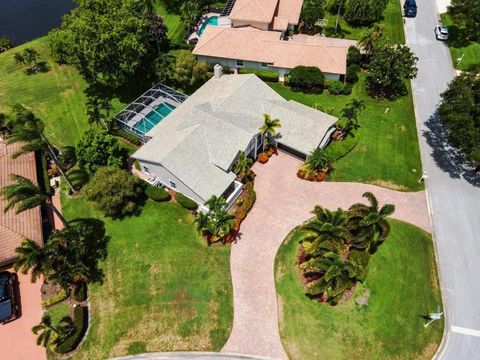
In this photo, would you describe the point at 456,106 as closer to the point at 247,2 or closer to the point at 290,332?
the point at 290,332

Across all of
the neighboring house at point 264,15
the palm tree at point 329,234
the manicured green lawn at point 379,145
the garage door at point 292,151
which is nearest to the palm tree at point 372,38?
the manicured green lawn at point 379,145

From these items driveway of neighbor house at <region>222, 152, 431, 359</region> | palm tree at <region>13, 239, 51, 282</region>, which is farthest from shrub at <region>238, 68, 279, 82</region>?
palm tree at <region>13, 239, 51, 282</region>

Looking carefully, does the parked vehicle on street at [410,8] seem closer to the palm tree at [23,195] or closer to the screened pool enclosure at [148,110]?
the screened pool enclosure at [148,110]

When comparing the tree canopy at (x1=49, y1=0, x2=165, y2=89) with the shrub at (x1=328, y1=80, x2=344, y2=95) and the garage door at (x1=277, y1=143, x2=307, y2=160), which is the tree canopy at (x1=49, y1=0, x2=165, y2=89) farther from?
the shrub at (x1=328, y1=80, x2=344, y2=95)

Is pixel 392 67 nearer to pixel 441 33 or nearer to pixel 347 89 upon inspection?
pixel 347 89

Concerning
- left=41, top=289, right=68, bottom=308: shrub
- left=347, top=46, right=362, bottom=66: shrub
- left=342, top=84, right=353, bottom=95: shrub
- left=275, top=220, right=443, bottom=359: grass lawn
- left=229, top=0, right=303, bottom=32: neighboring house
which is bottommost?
left=275, top=220, right=443, bottom=359: grass lawn

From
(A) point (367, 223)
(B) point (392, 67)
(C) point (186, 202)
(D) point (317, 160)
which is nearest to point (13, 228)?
(C) point (186, 202)
